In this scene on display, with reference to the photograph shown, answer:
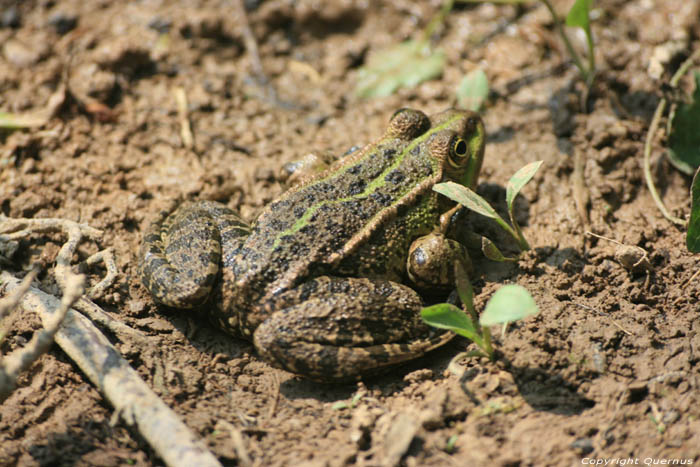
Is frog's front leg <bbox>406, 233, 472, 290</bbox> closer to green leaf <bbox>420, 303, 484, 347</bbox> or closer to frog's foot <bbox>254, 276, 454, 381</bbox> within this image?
frog's foot <bbox>254, 276, 454, 381</bbox>

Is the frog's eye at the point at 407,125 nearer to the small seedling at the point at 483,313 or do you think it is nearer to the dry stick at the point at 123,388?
the small seedling at the point at 483,313

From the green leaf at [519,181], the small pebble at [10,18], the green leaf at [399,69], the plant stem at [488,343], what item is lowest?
the plant stem at [488,343]

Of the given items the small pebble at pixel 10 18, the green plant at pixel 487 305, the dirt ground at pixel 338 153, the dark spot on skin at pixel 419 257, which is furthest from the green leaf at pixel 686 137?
the small pebble at pixel 10 18

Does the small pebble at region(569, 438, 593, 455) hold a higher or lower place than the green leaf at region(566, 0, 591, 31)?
lower

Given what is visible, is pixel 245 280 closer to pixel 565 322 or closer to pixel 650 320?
pixel 565 322

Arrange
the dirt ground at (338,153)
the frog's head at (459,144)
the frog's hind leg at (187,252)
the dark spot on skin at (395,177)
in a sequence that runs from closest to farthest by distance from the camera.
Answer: the dirt ground at (338,153) → the frog's hind leg at (187,252) → the dark spot on skin at (395,177) → the frog's head at (459,144)

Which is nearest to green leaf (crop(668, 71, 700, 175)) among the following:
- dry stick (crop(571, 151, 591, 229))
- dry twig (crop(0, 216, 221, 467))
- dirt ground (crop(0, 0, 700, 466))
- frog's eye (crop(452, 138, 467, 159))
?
dirt ground (crop(0, 0, 700, 466))
